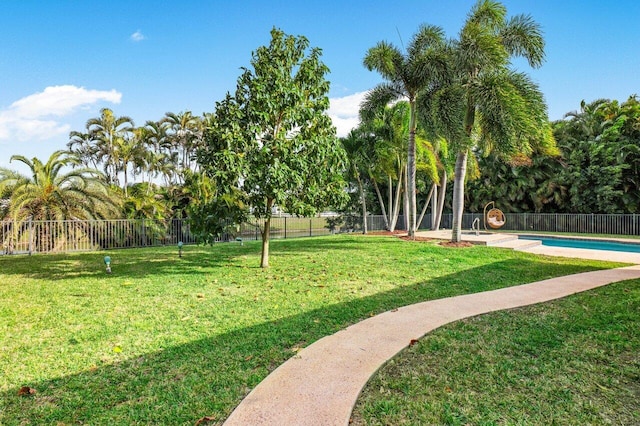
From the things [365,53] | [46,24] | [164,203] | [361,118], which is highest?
[365,53]

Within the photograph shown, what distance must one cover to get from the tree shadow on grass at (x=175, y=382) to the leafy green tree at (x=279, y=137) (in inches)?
130

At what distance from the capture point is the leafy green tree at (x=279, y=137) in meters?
6.96

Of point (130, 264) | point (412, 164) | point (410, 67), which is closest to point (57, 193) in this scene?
point (130, 264)

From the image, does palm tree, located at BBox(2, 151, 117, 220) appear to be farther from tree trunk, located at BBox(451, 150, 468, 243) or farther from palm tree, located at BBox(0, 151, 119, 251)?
tree trunk, located at BBox(451, 150, 468, 243)

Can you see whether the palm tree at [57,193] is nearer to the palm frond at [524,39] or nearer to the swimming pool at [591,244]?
the palm frond at [524,39]

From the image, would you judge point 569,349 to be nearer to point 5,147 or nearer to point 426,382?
point 426,382

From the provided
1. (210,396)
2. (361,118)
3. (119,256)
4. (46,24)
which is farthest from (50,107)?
(210,396)

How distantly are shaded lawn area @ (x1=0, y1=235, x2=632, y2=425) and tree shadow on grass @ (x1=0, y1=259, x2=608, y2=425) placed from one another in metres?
0.01

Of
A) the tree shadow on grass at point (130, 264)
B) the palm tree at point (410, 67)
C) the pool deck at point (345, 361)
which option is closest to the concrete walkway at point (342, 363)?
the pool deck at point (345, 361)

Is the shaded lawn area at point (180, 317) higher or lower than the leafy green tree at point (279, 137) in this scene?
lower

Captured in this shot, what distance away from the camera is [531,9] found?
1201 centimetres

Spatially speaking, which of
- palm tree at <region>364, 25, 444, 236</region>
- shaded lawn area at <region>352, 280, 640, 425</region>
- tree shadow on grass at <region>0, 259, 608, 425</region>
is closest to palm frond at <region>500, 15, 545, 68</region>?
palm tree at <region>364, 25, 444, 236</region>

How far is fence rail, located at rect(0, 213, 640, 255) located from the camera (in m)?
12.6

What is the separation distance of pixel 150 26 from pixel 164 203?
350 inches
